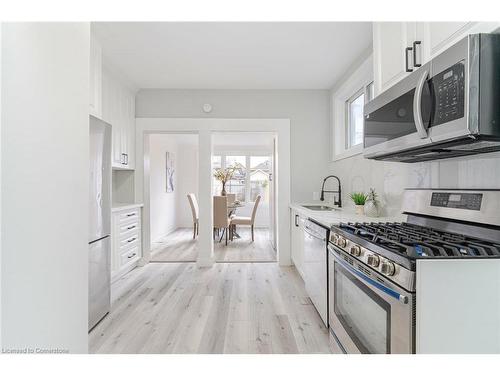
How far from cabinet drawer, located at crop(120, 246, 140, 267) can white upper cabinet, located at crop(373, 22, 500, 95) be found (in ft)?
10.1

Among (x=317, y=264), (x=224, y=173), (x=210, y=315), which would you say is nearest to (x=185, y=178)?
(x=224, y=173)

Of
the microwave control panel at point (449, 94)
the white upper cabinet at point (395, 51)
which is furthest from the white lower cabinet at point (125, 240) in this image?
the microwave control panel at point (449, 94)

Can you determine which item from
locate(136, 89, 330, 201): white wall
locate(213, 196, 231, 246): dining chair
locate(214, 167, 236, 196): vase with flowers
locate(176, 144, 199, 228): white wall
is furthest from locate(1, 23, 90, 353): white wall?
locate(176, 144, 199, 228): white wall

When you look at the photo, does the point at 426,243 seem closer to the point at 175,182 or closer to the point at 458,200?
the point at 458,200

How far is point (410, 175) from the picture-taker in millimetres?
1869

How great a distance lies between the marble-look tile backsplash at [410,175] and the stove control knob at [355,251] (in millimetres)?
686

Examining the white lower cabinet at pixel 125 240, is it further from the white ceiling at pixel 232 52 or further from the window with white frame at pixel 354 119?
the window with white frame at pixel 354 119

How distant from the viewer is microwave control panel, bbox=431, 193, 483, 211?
4.04 ft

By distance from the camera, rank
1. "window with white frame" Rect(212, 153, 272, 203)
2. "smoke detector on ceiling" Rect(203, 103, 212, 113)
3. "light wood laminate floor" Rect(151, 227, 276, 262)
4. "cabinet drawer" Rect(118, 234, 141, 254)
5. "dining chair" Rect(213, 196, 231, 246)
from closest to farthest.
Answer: "cabinet drawer" Rect(118, 234, 141, 254) → "smoke detector on ceiling" Rect(203, 103, 212, 113) → "light wood laminate floor" Rect(151, 227, 276, 262) → "dining chair" Rect(213, 196, 231, 246) → "window with white frame" Rect(212, 153, 272, 203)

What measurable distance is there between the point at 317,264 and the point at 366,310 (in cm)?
80

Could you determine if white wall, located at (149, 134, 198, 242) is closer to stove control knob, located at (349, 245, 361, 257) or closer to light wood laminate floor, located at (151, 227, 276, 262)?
light wood laminate floor, located at (151, 227, 276, 262)

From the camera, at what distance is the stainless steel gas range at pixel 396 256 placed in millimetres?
938
